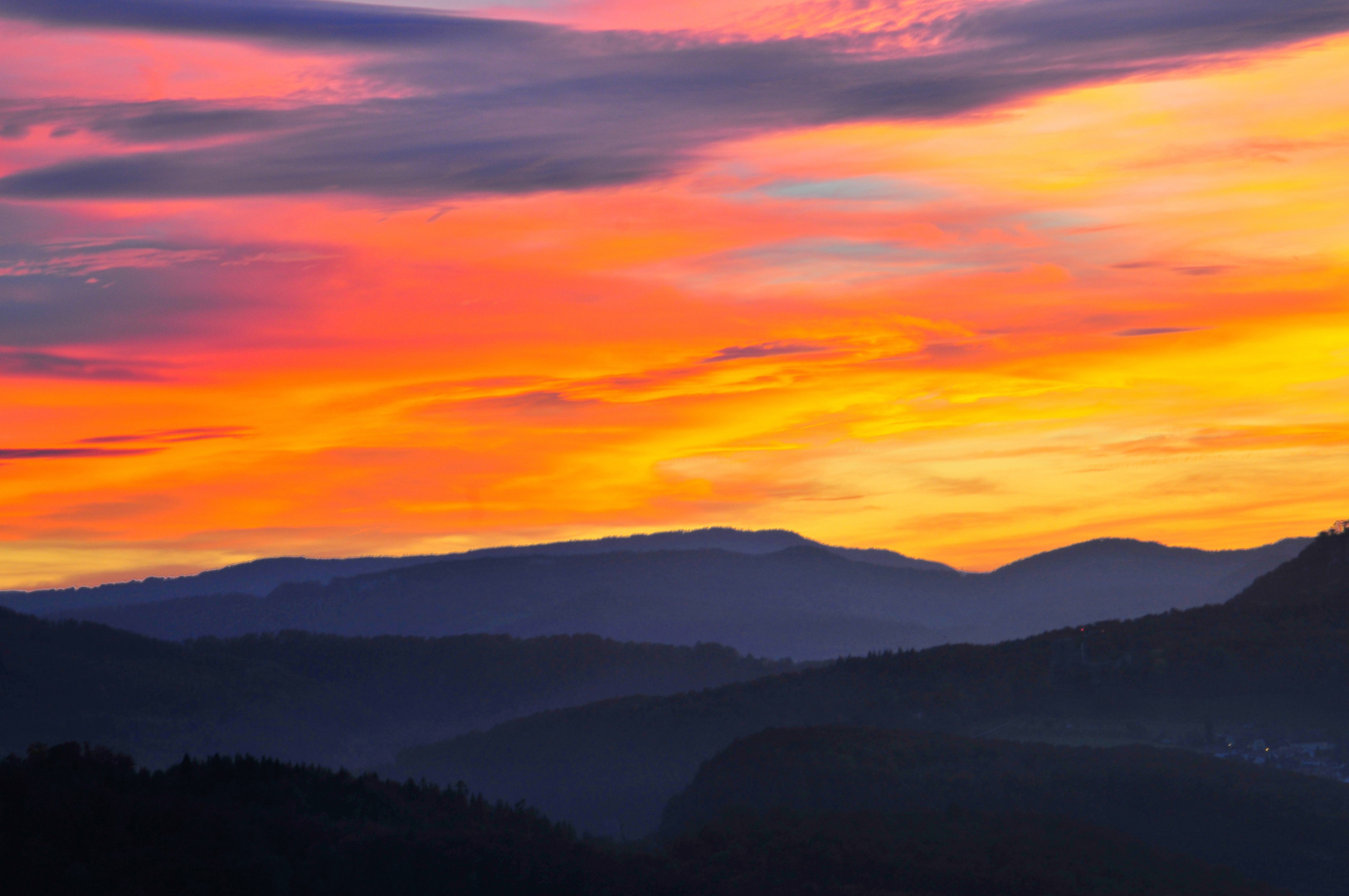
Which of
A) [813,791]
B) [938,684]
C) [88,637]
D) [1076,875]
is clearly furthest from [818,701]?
[88,637]

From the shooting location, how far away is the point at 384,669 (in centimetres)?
15062

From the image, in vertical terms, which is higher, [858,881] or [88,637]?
[88,637]

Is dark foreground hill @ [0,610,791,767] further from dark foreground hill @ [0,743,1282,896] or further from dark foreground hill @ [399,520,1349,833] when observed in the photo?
dark foreground hill @ [0,743,1282,896]

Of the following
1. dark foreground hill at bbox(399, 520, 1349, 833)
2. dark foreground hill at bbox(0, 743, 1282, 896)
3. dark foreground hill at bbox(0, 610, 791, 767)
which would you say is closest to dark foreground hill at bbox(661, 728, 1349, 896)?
dark foreground hill at bbox(0, 743, 1282, 896)

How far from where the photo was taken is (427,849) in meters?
25.5

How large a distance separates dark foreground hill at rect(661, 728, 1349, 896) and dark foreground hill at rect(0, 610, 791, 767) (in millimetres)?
56860

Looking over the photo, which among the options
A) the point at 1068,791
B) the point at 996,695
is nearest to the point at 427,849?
the point at 1068,791

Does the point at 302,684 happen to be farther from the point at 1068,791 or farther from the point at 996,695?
the point at 1068,791

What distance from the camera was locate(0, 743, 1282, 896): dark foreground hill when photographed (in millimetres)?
22844

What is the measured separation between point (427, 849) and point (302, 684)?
117 meters

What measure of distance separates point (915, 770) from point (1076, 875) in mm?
14200

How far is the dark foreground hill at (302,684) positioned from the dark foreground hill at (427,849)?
63.9 metres

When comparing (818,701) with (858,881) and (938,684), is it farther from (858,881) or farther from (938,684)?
(858,881)

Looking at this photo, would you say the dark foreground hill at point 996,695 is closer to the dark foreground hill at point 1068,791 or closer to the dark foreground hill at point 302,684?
the dark foreground hill at point 1068,791
